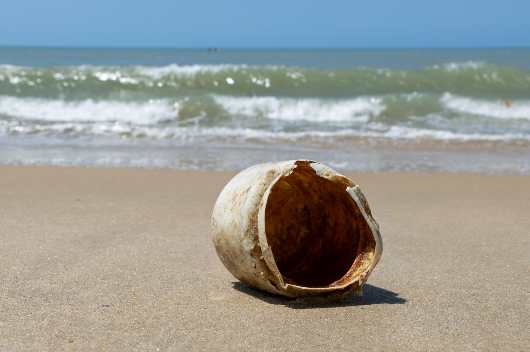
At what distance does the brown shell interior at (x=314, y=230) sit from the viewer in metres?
2.91

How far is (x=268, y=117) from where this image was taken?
42.9 ft

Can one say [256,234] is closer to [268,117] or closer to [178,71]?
[268,117]

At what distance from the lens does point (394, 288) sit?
3.01m

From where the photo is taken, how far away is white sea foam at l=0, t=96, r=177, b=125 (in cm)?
1272

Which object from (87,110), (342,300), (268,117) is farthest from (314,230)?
(87,110)

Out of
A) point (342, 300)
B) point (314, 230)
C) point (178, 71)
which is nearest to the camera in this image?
point (342, 300)

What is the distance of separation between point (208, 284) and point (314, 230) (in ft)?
2.21

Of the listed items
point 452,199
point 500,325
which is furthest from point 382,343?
point 452,199

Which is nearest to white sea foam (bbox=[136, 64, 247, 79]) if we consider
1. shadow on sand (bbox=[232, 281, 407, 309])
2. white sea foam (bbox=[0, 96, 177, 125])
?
white sea foam (bbox=[0, 96, 177, 125])

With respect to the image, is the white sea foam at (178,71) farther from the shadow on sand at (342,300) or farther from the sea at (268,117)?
the shadow on sand at (342,300)

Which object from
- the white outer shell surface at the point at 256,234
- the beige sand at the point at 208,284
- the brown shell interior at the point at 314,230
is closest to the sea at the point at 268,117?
the beige sand at the point at 208,284

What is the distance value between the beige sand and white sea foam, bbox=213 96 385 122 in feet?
26.0

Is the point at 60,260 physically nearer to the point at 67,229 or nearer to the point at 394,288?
the point at 67,229

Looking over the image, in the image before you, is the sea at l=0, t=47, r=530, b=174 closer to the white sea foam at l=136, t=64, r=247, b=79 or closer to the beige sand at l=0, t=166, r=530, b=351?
the white sea foam at l=136, t=64, r=247, b=79
